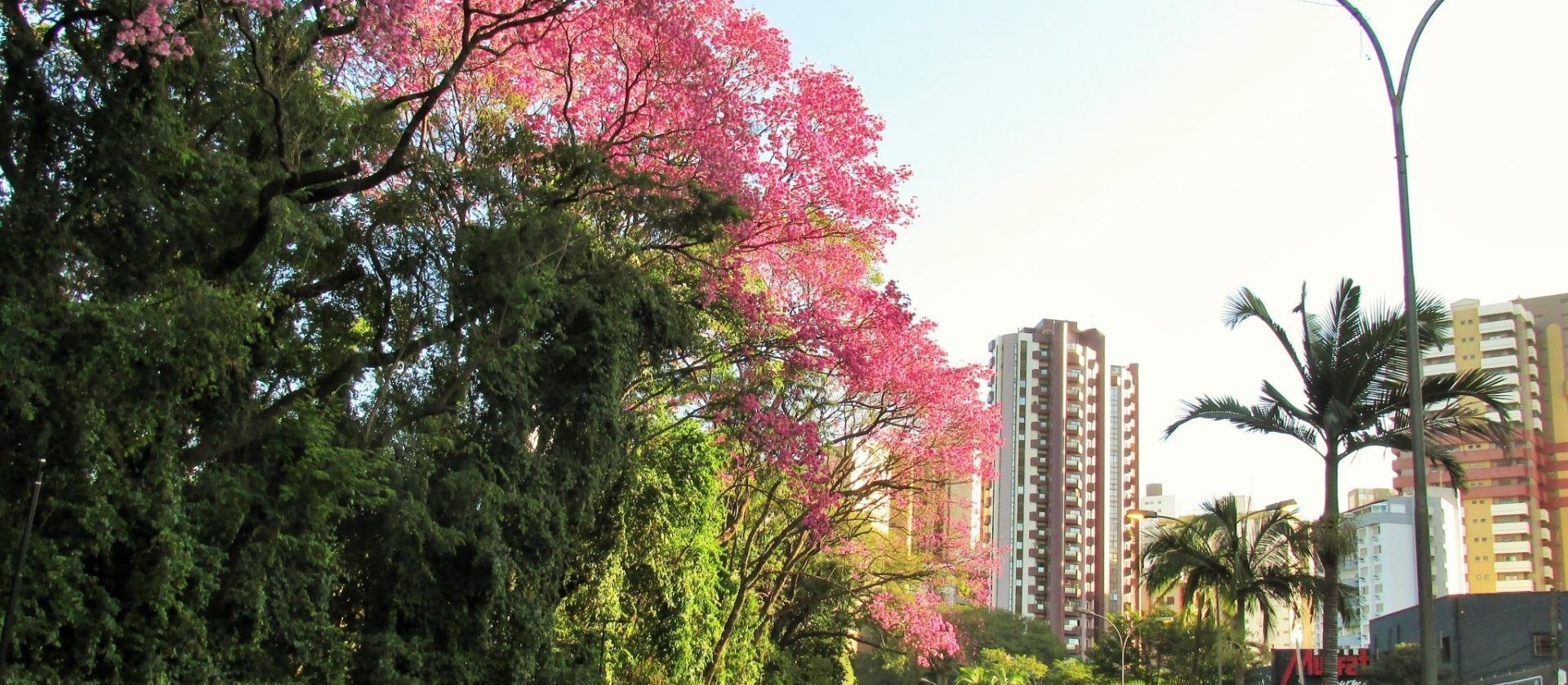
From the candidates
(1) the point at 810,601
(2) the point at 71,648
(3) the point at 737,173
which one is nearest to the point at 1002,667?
(1) the point at 810,601

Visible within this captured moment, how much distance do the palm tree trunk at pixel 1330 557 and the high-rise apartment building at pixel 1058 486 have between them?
9004 centimetres

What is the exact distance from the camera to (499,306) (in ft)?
46.8

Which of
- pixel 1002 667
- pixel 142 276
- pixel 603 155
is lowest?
pixel 1002 667

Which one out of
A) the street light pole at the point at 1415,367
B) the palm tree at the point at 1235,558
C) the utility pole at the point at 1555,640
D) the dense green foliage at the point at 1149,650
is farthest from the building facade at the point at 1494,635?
the street light pole at the point at 1415,367

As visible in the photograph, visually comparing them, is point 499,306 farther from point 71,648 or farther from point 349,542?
point 71,648

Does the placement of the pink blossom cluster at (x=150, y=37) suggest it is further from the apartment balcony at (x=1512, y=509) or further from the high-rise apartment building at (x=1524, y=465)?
the apartment balcony at (x=1512, y=509)

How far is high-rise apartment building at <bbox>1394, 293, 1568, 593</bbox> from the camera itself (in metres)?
96.8

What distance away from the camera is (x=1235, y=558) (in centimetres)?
2283

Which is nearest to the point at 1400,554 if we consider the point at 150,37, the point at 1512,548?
the point at 1512,548

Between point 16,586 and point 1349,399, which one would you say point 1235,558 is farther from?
point 16,586

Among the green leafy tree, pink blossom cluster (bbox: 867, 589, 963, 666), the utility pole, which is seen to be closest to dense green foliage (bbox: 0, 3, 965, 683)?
pink blossom cluster (bbox: 867, 589, 963, 666)

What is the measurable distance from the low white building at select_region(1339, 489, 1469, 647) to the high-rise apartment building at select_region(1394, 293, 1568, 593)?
7.14ft

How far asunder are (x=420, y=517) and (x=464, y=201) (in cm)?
326

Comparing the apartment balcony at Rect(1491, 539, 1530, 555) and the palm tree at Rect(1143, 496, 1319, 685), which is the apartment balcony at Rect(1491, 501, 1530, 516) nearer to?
the apartment balcony at Rect(1491, 539, 1530, 555)
